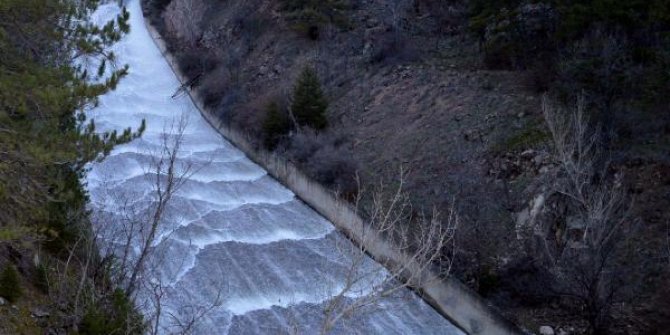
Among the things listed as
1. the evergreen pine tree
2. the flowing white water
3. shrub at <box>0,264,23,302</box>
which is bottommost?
the flowing white water

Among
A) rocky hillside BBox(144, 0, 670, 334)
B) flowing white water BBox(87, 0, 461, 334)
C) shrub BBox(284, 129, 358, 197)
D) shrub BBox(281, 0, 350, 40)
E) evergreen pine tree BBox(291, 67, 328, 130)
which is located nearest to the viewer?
flowing white water BBox(87, 0, 461, 334)

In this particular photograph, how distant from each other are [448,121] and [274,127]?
740 centimetres

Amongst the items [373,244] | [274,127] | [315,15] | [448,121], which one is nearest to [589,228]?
[373,244]

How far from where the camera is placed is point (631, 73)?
771 inches

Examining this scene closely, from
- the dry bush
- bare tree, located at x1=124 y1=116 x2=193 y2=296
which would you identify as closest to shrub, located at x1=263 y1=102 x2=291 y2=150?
bare tree, located at x1=124 y1=116 x2=193 y2=296

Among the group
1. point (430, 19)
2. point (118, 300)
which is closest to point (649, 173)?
point (118, 300)

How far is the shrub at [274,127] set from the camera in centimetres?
2723

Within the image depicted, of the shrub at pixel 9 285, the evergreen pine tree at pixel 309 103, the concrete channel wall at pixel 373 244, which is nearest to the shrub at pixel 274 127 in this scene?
the concrete channel wall at pixel 373 244

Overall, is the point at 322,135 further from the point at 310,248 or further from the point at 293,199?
the point at 310,248

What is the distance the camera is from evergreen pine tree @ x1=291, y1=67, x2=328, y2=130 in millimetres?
26453

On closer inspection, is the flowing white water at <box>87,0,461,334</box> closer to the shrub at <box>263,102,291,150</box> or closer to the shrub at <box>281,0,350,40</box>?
the shrub at <box>263,102,291,150</box>

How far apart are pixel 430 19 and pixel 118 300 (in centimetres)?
2505

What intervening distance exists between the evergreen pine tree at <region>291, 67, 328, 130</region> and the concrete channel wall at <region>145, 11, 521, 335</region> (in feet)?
6.46

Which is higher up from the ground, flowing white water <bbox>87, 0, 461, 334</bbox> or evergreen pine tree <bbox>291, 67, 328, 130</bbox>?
evergreen pine tree <bbox>291, 67, 328, 130</bbox>
